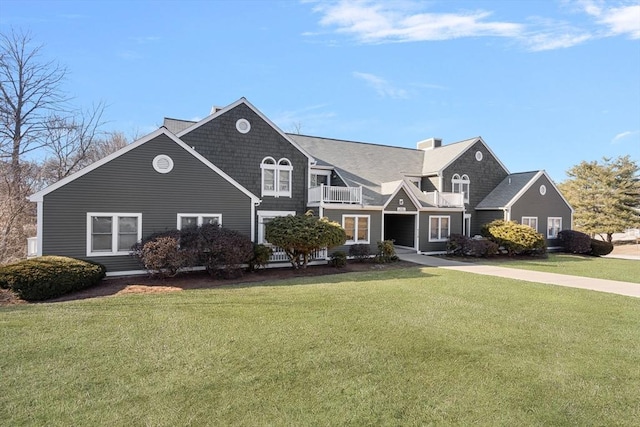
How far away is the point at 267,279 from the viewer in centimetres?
1297

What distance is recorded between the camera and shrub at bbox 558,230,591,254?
23.2 m

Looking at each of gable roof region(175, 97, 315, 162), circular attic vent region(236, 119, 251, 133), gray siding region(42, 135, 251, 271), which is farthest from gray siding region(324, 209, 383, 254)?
circular attic vent region(236, 119, 251, 133)

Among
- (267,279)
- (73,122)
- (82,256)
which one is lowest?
(267,279)

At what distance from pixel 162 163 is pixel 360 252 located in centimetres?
993

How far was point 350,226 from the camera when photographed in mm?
18453

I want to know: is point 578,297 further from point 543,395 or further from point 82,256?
point 82,256

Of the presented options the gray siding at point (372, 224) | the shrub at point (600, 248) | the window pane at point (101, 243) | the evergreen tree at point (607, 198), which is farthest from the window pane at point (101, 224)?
the evergreen tree at point (607, 198)

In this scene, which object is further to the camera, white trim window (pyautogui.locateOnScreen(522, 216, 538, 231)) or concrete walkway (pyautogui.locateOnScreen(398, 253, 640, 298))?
white trim window (pyautogui.locateOnScreen(522, 216, 538, 231))

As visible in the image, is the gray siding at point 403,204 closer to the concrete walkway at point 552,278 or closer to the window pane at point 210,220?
the concrete walkway at point 552,278

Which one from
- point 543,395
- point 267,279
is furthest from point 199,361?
point 267,279

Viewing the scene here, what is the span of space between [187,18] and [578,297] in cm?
1562

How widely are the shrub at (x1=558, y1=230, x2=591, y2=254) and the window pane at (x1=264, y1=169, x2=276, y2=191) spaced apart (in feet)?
67.2

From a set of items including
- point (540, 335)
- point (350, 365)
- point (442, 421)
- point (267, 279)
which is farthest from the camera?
point (267, 279)

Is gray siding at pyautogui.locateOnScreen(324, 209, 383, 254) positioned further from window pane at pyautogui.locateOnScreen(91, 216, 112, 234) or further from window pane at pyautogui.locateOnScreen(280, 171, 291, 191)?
window pane at pyautogui.locateOnScreen(91, 216, 112, 234)
